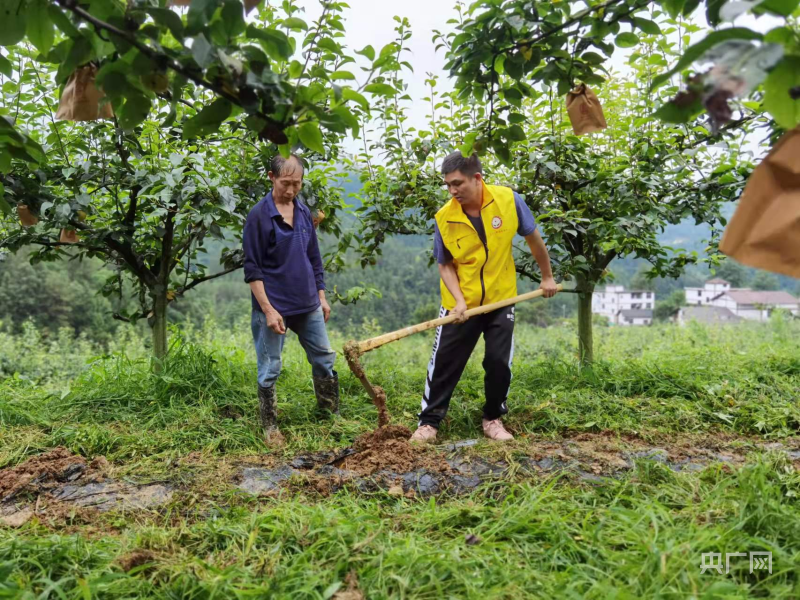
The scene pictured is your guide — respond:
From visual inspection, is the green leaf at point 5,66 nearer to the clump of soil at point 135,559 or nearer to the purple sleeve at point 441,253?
the clump of soil at point 135,559

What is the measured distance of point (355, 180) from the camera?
16.1 feet

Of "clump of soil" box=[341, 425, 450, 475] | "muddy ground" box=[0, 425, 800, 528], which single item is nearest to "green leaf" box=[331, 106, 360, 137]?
"muddy ground" box=[0, 425, 800, 528]

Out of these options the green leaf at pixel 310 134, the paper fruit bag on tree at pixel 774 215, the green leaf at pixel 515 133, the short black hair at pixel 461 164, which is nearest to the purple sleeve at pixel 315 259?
the short black hair at pixel 461 164

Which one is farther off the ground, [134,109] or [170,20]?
[170,20]

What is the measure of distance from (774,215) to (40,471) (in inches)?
126

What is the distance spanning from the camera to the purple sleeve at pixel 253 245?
338cm

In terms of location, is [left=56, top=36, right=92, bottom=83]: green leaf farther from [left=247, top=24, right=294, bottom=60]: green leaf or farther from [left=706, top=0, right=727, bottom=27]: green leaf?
[left=706, top=0, right=727, bottom=27]: green leaf

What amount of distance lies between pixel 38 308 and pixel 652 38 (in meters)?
34.8

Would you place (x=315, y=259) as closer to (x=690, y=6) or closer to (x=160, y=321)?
(x=160, y=321)

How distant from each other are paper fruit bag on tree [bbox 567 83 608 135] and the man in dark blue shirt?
1625 mm

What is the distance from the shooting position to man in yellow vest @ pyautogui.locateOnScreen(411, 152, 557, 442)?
335 centimetres

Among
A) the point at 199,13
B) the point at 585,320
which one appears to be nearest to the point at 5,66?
the point at 199,13

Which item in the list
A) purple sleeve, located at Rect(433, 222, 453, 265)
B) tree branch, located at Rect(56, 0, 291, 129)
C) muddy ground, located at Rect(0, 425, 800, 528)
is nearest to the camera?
tree branch, located at Rect(56, 0, 291, 129)

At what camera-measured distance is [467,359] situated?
11.5ft
